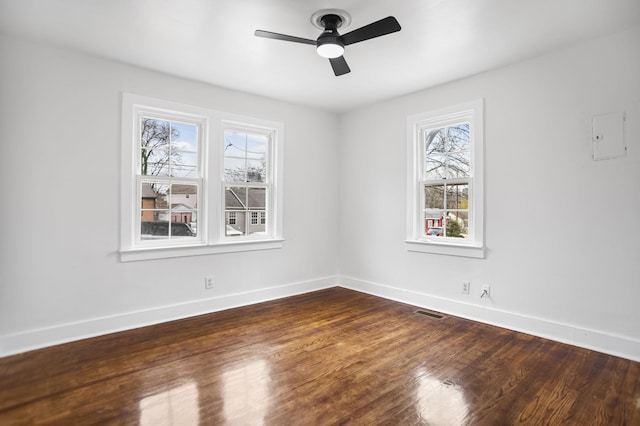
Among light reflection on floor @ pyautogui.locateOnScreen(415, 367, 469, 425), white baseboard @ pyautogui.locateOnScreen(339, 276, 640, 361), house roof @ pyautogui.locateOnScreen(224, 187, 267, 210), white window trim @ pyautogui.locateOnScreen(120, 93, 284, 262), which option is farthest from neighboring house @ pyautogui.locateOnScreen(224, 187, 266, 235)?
light reflection on floor @ pyautogui.locateOnScreen(415, 367, 469, 425)

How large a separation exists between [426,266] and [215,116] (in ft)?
10.1

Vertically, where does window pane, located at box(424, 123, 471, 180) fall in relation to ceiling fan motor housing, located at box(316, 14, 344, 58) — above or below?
below

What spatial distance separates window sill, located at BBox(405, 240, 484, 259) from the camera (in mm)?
3678

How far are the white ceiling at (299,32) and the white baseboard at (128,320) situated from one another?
2483mm

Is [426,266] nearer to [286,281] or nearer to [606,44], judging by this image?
[286,281]

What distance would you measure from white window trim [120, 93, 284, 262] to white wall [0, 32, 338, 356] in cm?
7

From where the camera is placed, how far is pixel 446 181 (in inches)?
158

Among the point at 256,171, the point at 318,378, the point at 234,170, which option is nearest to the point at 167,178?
the point at 234,170

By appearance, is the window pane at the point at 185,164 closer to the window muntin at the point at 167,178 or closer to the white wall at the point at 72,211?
the window muntin at the point at 167,178

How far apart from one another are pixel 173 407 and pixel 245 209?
2.60 m

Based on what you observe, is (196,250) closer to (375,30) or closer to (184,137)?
(184,137)

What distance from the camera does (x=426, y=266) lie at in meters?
4.17

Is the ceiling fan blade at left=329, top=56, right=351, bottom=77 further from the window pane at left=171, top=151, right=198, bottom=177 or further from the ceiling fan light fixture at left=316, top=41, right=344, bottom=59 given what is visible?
the window pane at left=171, top=151, right=198, bottom=177

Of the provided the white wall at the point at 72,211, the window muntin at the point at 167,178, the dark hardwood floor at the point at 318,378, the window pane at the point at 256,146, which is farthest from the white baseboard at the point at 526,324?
the window muntin at the point at 167,178
